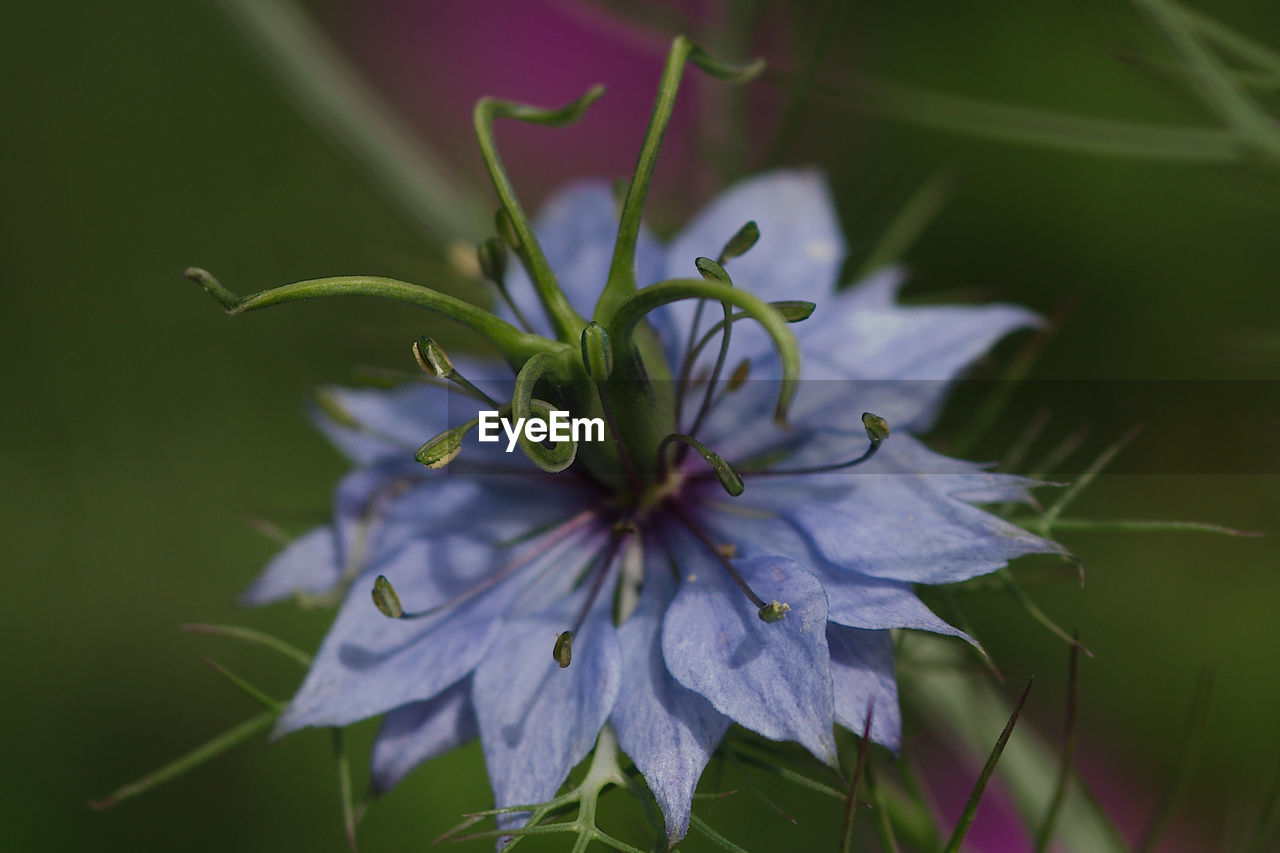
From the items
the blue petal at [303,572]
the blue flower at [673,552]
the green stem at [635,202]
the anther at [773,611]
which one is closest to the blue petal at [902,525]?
the blue flower at [673,552]

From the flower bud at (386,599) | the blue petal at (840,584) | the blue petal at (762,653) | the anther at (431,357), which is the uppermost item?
the blue petal at (840,584)

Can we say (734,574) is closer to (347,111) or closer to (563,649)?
(563,649)

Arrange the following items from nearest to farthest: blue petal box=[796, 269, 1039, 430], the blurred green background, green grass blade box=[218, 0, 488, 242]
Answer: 1. blue petal box=[796, 269, 1039, 430]
2. green grass blade box=[218, 0, 488, 242]
3. the blurred green background

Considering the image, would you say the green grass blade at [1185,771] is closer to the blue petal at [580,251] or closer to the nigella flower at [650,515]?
the nigella flower at [650,515]

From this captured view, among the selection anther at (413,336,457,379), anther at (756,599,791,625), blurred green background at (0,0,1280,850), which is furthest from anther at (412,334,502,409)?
blurred green background at (0,0,1280,850)

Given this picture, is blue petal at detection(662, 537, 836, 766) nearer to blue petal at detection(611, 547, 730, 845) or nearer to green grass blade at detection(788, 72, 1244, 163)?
blue petal at detection(611, 547, 730, 845)

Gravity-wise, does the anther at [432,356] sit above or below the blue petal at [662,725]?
above

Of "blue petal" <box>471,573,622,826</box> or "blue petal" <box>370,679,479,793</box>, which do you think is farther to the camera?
"blue petal" <box>370,679,479,793</box>
